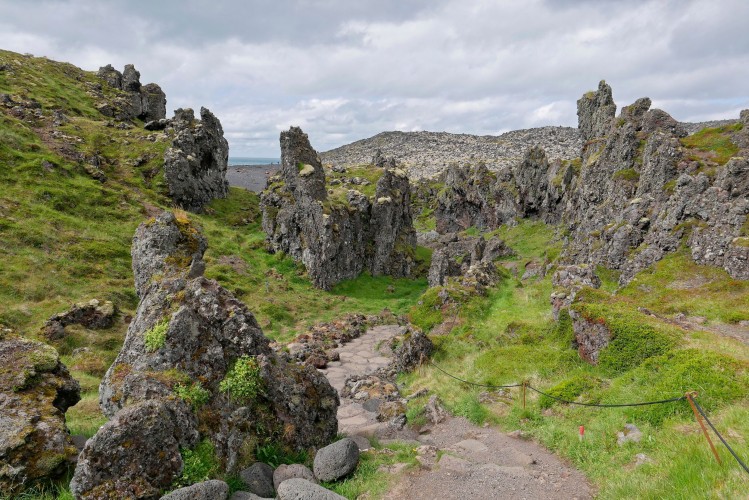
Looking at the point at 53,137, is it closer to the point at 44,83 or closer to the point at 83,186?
the point at 83,186

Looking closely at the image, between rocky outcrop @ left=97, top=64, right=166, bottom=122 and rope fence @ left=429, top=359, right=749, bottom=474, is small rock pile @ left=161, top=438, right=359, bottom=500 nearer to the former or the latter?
rope fence @ left=429, top=359, right=749, bottom=474

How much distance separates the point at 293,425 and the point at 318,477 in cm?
163

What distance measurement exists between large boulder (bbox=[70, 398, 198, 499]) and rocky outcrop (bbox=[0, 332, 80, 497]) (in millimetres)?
1312

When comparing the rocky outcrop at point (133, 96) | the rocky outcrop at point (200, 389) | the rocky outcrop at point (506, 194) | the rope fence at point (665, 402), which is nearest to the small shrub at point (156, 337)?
the rocky outcrop at point (200, 389)

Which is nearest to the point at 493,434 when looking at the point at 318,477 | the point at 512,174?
the point at 318,477

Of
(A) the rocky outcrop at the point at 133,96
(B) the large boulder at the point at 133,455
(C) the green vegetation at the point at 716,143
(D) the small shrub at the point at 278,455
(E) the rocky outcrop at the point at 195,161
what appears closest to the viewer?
(B) the large boulder at the point at 133,455

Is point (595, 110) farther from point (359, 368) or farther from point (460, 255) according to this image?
point (359, 368)

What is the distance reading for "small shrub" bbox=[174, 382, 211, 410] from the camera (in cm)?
988

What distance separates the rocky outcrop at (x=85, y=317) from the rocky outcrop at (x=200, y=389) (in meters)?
17.8

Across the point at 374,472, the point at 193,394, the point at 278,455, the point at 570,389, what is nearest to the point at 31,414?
the point at 193,394

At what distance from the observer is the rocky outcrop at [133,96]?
3851 inches

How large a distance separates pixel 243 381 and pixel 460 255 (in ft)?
222

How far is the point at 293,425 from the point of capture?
11.6 meters

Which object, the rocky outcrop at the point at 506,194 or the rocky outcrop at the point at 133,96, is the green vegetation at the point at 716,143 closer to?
the rocky outcrop at the point at 506,194
